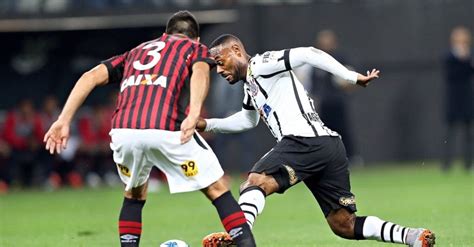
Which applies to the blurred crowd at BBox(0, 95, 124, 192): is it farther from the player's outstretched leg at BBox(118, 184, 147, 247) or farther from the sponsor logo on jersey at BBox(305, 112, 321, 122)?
the player's outstretched leg at BBox(118, 184, 147, 247)

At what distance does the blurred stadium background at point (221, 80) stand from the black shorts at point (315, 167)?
7483 millimetres

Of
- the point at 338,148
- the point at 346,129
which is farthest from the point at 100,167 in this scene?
the point at 338,148

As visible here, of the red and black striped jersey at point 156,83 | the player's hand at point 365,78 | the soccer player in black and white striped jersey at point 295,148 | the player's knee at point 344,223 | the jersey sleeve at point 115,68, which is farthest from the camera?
the player's knee at point 344,223

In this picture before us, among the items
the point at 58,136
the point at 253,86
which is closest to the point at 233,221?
the point at 58,136

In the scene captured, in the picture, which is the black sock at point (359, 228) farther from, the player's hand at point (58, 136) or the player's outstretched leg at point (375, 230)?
the player's hand at point (58, 136)

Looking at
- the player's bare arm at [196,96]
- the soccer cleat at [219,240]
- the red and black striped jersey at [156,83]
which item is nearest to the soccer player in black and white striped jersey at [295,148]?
the soccer cleat at [219,240]

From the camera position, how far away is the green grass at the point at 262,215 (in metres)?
11.2

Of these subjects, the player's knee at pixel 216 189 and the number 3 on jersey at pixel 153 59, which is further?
the number 3 on jersey at pixel 153 59

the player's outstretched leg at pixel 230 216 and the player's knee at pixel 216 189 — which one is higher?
the player's knee at pixel 216 189

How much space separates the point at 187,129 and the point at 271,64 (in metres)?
1.39

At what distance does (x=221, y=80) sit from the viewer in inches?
844

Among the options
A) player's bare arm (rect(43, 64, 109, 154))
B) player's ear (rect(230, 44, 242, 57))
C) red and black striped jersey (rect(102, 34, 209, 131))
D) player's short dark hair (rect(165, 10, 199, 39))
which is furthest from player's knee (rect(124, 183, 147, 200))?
player's ear (rect(230, 44, 242, 57))

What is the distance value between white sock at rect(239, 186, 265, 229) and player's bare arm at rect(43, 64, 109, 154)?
1.39 meters

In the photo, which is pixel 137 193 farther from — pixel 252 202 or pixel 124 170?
pixel 252 202
